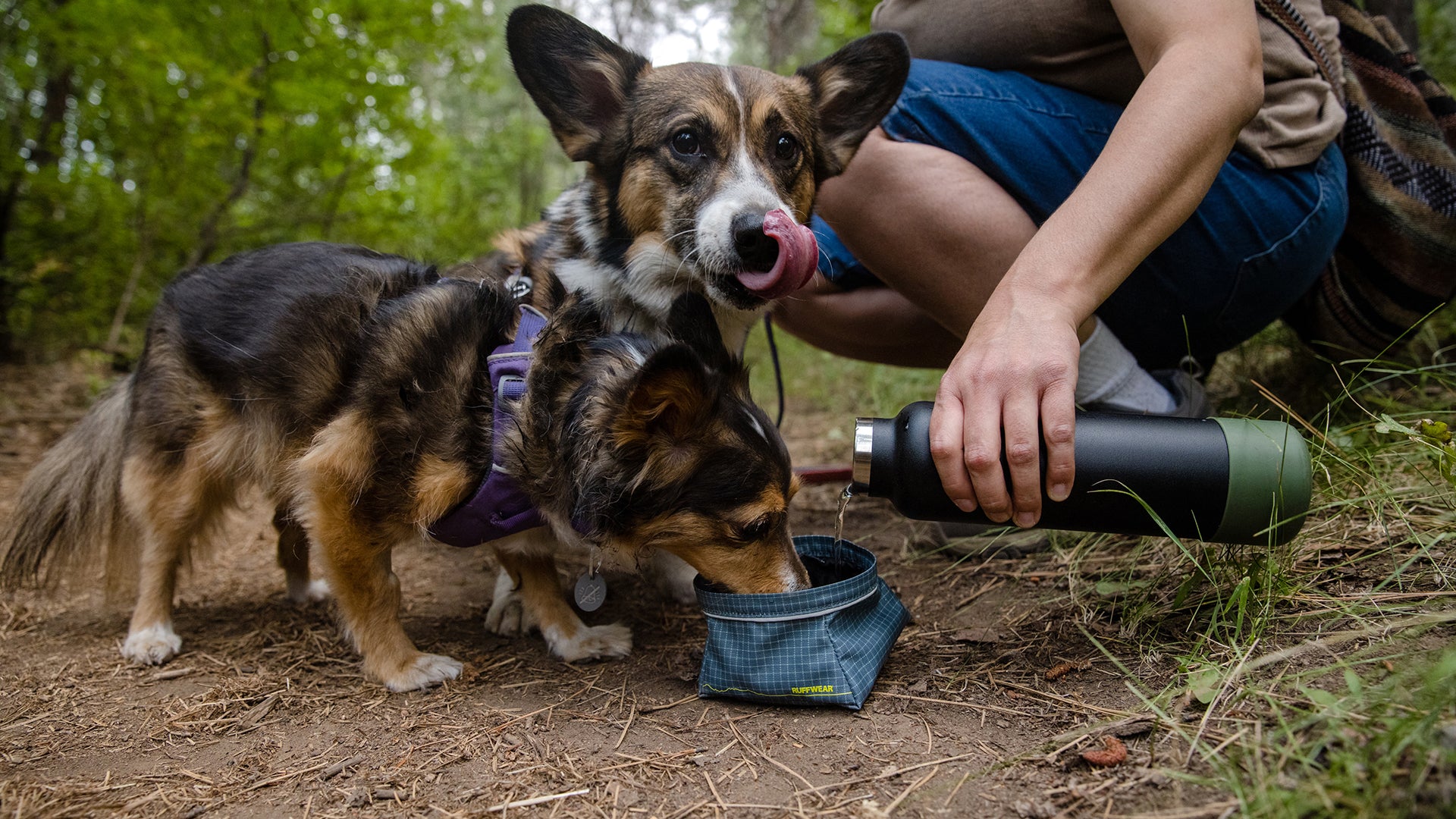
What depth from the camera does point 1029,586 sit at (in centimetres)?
271

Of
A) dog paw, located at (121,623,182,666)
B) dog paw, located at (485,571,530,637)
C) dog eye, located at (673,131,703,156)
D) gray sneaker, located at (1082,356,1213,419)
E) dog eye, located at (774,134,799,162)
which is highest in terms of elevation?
dog eye, located at (673,131,703,156)

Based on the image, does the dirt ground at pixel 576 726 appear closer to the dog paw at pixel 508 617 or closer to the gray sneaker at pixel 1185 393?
the dog paw at pixel 508 617

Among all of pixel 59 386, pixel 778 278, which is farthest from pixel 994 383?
pixel 59 386

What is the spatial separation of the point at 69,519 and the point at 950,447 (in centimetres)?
321

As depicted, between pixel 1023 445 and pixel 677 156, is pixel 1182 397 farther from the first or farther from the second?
pixel 677 156

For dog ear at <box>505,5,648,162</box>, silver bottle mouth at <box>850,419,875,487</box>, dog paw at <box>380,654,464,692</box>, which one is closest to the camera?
silver bottle mouth at <box>850,419,875,487</box>

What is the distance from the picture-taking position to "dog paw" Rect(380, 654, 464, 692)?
2.53m

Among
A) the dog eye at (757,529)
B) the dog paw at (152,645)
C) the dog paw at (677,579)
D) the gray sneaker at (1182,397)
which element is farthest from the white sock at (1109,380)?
the dog paw at (152,645)

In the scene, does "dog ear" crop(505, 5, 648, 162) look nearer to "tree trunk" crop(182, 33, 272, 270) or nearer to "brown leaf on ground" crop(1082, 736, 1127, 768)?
"brown leaf on ground" crop(1082, 736, 1127, 768)

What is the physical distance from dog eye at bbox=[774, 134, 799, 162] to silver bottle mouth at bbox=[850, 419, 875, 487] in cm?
130

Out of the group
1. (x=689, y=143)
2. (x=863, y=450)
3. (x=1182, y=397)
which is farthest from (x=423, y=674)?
(x=1182, y=397)

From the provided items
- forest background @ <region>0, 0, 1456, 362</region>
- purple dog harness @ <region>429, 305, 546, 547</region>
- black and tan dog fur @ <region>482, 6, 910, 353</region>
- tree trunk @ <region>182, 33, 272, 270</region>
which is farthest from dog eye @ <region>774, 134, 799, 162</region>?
tree trunk @ <region>182, 33, 272, 270</region>

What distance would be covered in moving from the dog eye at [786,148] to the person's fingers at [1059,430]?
1.52m

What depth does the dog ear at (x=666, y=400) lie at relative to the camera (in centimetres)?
195
